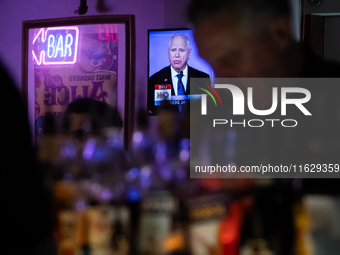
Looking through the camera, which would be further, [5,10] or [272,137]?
[5,10]

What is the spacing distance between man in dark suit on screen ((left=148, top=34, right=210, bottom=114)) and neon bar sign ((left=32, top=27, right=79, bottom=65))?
1.85 ft

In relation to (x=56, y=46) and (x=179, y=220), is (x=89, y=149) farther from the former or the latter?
(x=56, y=46)

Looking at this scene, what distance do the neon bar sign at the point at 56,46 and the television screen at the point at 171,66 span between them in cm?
51

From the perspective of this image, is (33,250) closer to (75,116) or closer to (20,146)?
(20,146)

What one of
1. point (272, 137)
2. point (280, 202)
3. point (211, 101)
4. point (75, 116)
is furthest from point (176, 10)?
point (280, 202)

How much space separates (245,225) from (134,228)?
0.30 metres

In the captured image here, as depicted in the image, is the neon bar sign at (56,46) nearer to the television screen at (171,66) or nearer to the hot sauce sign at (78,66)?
the hot sauce sign at (78,66)

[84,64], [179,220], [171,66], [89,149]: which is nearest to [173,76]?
[171,66]

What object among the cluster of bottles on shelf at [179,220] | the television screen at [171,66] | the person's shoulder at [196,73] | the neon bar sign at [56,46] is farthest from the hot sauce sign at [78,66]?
the cluster of bottles on shelf at [179,220]

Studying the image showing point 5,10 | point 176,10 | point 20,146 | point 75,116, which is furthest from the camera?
point 5,10

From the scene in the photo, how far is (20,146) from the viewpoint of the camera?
0.67m

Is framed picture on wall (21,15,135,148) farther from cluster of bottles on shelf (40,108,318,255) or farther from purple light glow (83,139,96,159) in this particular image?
cluster of bottles on shelf (40,108,318,255)

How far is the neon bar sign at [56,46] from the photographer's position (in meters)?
1.90

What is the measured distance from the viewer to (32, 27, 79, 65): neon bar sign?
1.90 m
